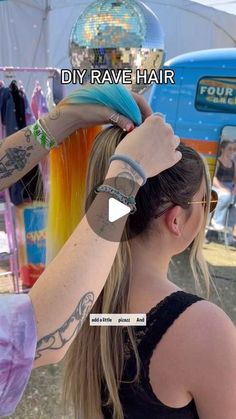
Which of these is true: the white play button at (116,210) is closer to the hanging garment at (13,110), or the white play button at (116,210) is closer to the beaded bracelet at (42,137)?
the beaded bracelet at (42,137)

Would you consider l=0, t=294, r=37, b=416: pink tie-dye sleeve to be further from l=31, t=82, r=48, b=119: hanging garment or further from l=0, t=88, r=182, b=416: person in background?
l=31, t=82, r=48, b=119: hanging garment

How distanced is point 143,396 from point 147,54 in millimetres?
694

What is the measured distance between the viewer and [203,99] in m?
3.89

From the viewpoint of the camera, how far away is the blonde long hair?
2.99 ft

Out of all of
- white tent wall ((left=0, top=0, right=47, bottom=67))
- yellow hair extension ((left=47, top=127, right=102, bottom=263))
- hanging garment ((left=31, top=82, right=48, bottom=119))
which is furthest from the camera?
white tent wall ((left=0, top=0, right=47, bottom=67))

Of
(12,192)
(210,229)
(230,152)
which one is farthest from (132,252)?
(210,229)

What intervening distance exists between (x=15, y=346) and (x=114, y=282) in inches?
13.2

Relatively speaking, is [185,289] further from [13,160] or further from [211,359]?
[211,359]

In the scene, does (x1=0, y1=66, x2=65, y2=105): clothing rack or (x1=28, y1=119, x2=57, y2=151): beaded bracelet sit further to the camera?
(x1=0, y1=66, x2=65, y2=105): clothing rack

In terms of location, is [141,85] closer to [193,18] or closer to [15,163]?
[15,163]

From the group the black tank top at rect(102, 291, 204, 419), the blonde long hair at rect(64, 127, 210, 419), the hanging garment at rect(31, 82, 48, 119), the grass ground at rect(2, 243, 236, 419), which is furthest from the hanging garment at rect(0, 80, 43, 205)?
the black tank top at rect(102, 291, 204, 419)

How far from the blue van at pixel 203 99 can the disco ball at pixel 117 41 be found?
2.66 metres

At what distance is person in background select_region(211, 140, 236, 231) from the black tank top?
9.90ft

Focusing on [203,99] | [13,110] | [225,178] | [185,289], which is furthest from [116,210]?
[203,99]
